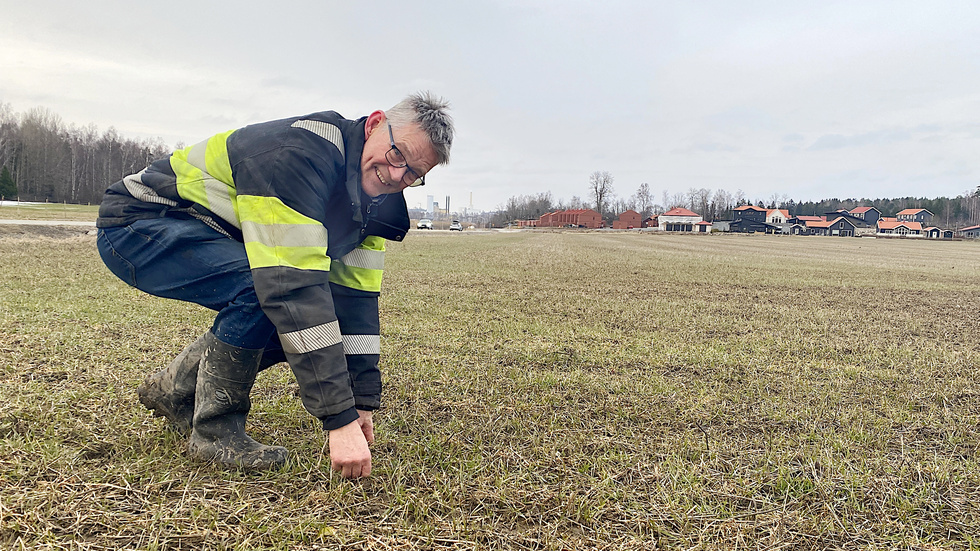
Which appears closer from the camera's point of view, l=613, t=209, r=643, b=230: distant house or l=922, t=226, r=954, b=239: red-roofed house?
l=922, t=226, r=954, b=239: red-roofed house

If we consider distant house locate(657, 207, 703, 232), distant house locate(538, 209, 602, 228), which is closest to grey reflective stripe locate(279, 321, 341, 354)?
distant house locate(657, 207, 703, 232)

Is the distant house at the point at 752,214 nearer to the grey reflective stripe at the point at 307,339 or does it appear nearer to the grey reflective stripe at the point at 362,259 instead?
the grey reflective stripe at the point at 362,259

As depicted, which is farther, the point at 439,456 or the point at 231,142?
the point at 439,456

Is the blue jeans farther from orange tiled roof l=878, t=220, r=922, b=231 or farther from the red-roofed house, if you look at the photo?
orange tiled roof l=878, t=220, r=922, b=231

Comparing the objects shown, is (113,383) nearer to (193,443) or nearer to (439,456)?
(193,443)

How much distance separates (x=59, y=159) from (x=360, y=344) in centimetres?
7914

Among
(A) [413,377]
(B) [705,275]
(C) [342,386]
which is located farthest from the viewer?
(B) [705,275]

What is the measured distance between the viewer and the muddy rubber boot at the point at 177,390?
7.66 feet

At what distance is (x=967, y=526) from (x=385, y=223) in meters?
2.62

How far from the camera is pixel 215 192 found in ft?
7.07

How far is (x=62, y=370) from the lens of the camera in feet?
11.2

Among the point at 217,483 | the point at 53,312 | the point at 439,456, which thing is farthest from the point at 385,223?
the point at 53,312

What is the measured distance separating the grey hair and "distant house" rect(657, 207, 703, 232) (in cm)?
10607

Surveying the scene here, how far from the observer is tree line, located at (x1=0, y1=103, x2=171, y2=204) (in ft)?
197
